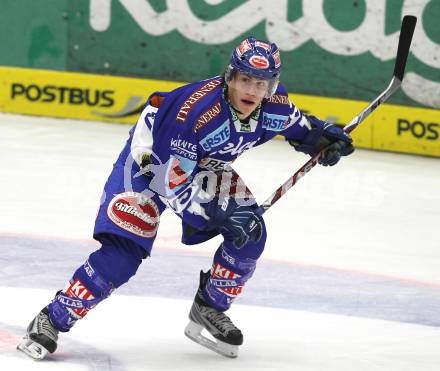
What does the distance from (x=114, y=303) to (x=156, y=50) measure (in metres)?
4.85

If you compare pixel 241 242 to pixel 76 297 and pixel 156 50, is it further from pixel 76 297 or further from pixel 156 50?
pixel 156 50

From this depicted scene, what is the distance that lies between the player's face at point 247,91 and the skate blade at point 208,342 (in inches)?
35.8

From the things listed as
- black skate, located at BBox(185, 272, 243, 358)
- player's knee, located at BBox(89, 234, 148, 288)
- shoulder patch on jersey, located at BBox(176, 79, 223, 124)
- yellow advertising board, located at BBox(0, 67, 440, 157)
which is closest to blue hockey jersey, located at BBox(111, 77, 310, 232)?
shoulder patch on jersey, located at BBox(176, 79, 223, 124)

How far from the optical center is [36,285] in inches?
206

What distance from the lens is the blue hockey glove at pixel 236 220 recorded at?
4168 millimetres

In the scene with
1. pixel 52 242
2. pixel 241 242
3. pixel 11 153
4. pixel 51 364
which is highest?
pixel 241 242

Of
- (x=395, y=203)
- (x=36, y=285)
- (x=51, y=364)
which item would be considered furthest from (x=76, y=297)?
(x=395, y=203)

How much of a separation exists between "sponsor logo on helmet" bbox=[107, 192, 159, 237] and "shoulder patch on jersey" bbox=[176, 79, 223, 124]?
1.06ft

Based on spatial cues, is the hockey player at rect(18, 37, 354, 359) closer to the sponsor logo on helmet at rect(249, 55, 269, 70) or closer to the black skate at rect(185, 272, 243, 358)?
the sponsor logo on helmet at rect(249, 55, 269, 70)

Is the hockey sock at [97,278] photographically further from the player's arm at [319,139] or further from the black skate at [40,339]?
the player's arm at [319,139]

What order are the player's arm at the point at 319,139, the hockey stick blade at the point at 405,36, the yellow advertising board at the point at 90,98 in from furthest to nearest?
the yellow advertising board at the point at 90,98
the hockey stick blade at the point at 405,36
the player's arm at the point at 319,139

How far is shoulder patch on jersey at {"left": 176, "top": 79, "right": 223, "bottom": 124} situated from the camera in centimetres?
413

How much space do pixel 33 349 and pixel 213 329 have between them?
71 centimetres

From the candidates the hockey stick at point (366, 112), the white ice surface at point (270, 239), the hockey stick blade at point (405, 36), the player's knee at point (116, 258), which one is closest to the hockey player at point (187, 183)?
the player's knee at point (116, 258)
